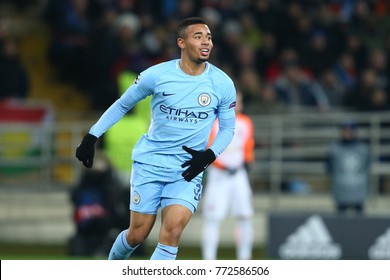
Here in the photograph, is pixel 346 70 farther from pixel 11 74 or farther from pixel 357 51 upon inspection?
pixel 11 74

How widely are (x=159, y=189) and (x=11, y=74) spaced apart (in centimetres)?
867

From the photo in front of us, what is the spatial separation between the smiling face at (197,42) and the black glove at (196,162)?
2.30ft

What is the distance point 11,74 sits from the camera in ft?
60.2

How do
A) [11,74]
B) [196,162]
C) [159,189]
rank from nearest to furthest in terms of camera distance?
[196,162], [159,189], [11,74]

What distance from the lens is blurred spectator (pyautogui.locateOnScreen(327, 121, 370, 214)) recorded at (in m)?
17.8

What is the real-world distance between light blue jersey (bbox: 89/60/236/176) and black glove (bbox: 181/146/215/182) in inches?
4.4

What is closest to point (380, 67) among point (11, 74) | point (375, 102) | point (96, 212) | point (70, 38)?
point (375, 102)

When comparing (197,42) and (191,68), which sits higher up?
(197,42)

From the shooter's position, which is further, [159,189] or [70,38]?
[70,38]

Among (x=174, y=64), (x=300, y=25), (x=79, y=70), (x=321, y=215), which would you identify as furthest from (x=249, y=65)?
(x=174, y=64)

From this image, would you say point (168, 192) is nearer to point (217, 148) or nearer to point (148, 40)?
point (217, 148)

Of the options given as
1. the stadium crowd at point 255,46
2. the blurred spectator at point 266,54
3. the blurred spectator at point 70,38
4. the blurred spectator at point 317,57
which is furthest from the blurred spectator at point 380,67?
the blurred spectator at point 70,38

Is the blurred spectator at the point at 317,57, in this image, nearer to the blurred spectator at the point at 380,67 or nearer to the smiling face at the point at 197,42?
the blurred spectator at the point at 380,67

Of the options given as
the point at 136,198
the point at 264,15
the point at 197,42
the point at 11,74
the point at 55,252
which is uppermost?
the point at 264,15
